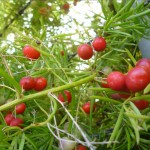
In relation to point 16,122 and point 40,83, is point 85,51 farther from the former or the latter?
Answer: point 16,122

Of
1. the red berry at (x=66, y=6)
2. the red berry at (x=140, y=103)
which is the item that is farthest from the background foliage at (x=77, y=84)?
the red berry at (x=66, y=6)

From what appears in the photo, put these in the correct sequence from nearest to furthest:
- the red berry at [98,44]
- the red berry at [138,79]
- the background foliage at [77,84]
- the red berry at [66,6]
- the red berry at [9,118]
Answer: the red berry at [138,79] → the background foliage at [77,84] → the red berry at [98,44] → the red berry at [9,118] → the red berry at [66,6]

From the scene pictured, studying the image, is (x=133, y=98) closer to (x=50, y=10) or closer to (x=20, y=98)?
(x=20, y=98)

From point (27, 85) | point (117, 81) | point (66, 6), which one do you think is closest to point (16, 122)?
point (27, 85)

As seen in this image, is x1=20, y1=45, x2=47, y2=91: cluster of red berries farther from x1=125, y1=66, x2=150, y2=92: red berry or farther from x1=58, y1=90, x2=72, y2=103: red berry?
x1=125, y1=66, x2=150, y2=92: red berry

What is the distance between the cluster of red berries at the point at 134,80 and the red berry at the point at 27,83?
1.08 ft

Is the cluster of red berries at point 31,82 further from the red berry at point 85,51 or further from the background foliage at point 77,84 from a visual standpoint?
the red berry at point 85,51

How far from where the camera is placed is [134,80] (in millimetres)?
754

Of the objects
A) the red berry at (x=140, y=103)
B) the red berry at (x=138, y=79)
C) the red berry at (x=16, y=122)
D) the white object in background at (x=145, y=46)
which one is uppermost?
the white object in background at (x=145, y=46)

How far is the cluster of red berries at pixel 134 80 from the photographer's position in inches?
30.0

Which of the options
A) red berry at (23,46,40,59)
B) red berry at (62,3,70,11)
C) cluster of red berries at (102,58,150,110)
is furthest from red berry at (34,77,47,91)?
red berry at (62,3,70,11)

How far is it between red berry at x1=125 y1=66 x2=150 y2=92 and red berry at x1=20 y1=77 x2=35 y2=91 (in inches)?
15.2

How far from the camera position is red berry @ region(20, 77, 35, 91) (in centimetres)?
104

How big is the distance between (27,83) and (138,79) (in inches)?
17.0
